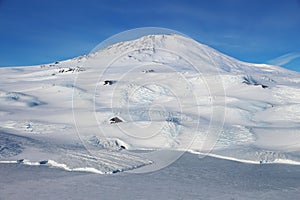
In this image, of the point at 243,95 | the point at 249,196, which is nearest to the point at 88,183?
the point at 249,196

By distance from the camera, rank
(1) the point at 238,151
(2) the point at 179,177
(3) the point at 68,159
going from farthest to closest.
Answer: (1) the point at 238,151
(3) the point at 68,159
(2) the point at 179,177

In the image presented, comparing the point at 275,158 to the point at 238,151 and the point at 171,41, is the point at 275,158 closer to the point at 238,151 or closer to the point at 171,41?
the point at 238,151

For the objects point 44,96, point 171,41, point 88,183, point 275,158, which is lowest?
point 88,183

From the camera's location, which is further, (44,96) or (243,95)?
(44,96)

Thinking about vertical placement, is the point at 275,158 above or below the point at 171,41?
below

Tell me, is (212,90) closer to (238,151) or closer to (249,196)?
(238,151)

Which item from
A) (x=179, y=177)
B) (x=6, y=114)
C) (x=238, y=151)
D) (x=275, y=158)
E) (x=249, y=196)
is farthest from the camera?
(x=6, y=114)

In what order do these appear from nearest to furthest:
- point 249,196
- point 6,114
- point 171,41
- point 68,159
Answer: point 249,196, point 68,159, point 6,114, point 171,41

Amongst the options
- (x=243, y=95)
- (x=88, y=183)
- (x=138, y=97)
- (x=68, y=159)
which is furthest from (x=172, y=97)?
(x=88, y=183)

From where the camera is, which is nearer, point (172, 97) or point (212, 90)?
point (172, 97)
